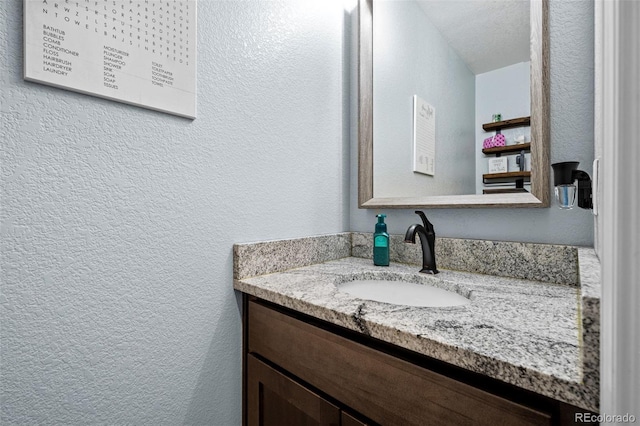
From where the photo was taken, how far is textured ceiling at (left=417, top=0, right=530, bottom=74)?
2.95 ft

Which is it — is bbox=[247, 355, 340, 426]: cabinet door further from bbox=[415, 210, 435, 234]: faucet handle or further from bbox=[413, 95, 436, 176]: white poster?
bbox=[413, 95, 436, 176]: white poster

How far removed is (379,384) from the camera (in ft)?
1.80

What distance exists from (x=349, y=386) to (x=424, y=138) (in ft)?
2.99

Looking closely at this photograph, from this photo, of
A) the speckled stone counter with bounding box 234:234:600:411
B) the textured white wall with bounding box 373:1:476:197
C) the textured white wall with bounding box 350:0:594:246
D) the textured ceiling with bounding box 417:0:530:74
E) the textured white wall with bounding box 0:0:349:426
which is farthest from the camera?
the textured white wall with bounding box 373:1:476:197

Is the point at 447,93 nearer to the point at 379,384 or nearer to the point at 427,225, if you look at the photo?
the point at 427,225

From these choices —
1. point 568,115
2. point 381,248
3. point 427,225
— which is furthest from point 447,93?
point 381,248

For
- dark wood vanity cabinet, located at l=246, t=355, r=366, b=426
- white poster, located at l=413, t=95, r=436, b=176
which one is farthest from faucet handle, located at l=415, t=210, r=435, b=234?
dark wood vanity cabinet, located at l=246, t=355, r=366, b=426

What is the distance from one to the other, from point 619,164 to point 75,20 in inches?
36.5

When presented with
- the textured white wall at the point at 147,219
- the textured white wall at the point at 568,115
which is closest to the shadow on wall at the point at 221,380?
the textured white wall at the point at 147,219

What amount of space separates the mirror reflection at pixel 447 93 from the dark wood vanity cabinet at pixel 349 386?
2.17 feet

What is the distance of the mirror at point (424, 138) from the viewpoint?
84cm

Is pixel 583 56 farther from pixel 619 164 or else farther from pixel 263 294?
pixel 263 294

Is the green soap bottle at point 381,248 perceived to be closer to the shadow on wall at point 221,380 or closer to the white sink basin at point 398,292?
the white sink basin at point 398,292

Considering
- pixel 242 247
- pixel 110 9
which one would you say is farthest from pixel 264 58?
pixel 242 247
